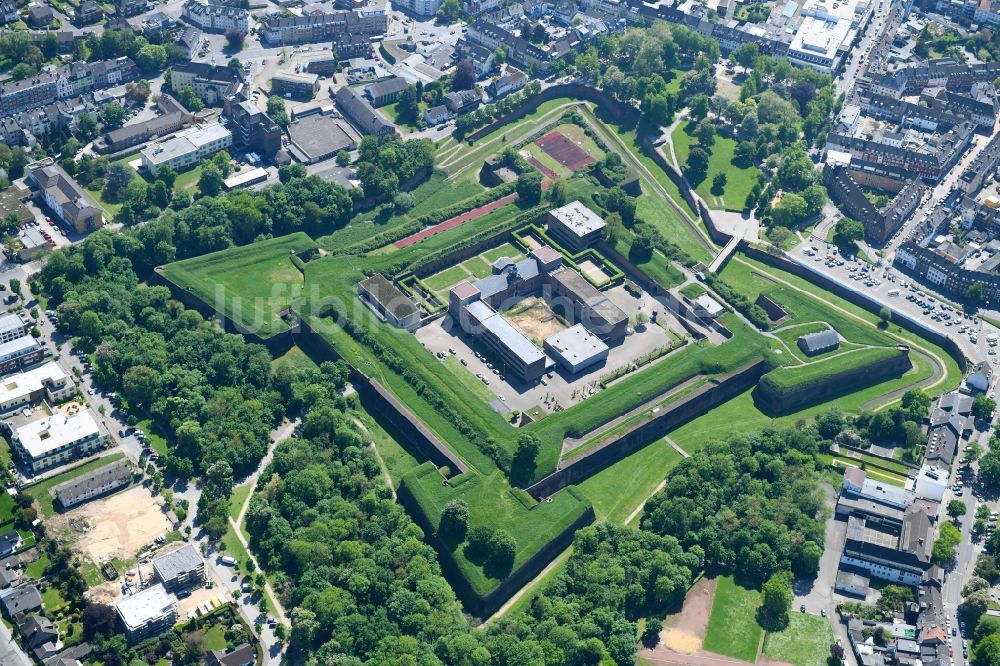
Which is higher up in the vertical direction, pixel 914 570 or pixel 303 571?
pixel 914 570

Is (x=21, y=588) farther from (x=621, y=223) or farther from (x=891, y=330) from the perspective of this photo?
(x=891, y=330)

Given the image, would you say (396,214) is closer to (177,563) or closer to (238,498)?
(238,498)

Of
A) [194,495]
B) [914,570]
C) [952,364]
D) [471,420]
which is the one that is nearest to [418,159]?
[471,420]

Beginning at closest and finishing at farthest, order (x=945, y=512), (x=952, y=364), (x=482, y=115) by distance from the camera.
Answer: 1. (x=945, y=512)
2. (x=952, y=364)
3. (x=482, y=115)

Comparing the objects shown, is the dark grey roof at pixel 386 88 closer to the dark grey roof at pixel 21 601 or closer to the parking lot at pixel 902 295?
the parking lot at pixel 902 295

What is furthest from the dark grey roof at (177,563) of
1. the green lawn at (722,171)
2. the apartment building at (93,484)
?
the green lawn at (722,171)

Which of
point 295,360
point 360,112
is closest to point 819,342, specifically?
point 295,360

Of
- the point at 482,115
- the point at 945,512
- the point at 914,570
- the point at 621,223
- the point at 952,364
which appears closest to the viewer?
the point at 914,570
